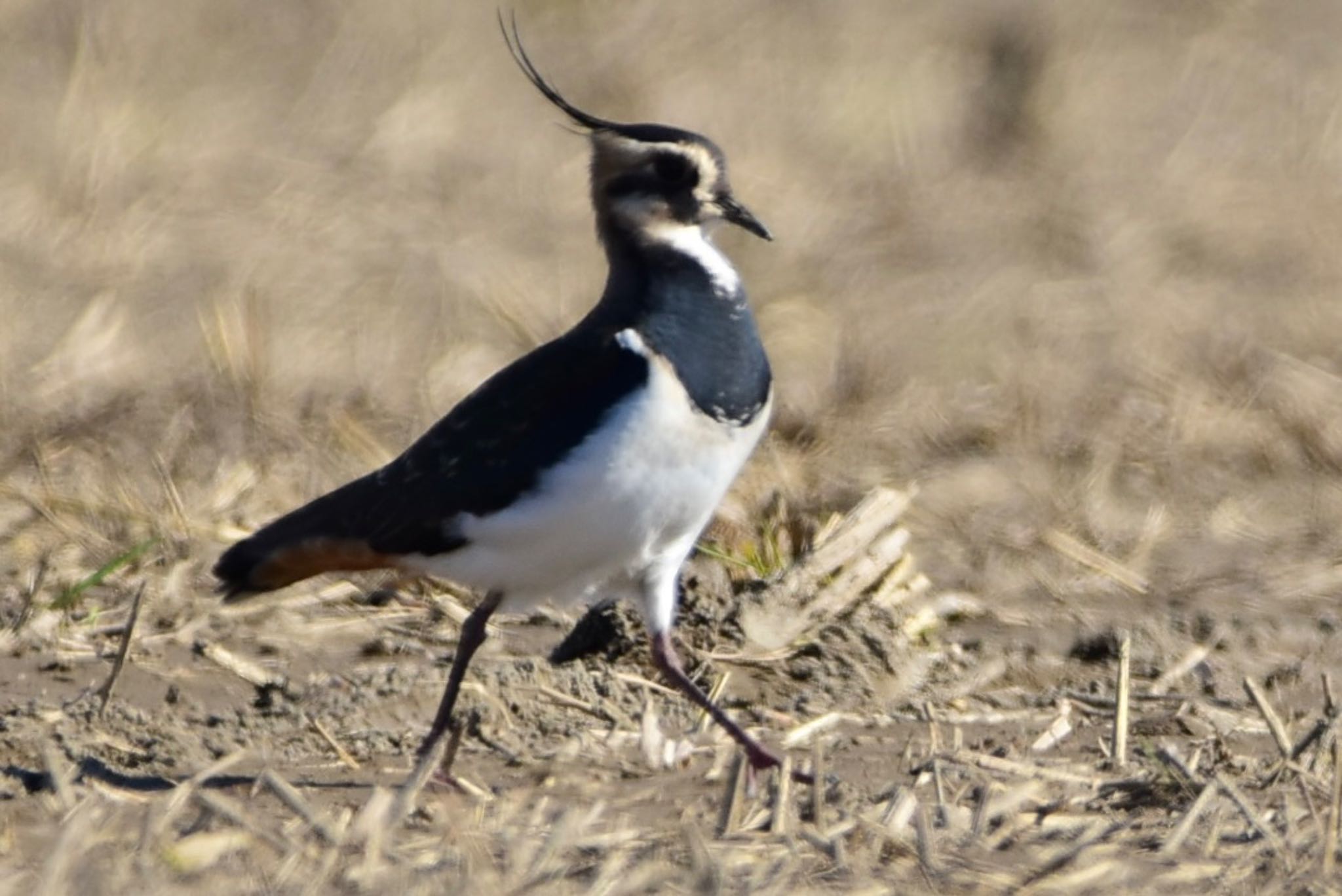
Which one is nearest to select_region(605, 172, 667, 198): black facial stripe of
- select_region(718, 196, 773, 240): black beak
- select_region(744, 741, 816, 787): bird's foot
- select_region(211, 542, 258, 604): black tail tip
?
select_region(718, 196, 773, 240): black beak

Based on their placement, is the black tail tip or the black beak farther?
the black beak

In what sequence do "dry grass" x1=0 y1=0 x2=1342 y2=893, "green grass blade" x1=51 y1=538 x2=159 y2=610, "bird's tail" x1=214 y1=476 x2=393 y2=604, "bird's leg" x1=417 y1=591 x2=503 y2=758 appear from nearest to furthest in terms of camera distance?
"dry grass" x1=0 y1=0 x2=1342 y2=893 → "bird's leg" x1=417 y1=591 x2=503 y2=758 → "bird's tail" x1=214 y1=476 x2=393 y2=604 → "green grass blade" x1=51 y1=538 x2=159 y2=610

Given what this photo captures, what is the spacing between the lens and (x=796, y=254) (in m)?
10.2

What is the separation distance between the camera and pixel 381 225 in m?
10.4

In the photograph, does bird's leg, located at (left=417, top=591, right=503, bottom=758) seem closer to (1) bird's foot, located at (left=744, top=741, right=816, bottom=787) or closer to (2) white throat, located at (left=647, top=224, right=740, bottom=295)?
(1) bird's foot, located at (left=744, top=741, right=816, bottom=787)

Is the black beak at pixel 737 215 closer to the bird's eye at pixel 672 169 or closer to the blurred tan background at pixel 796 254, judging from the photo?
the bird's eye at pixel 672 169

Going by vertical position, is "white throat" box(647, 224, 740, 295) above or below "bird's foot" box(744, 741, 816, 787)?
above

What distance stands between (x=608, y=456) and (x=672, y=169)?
2.83ft

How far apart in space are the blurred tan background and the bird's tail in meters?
1.14

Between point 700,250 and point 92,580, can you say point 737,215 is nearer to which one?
point 700,250

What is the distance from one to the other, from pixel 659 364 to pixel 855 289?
4613 millimetres

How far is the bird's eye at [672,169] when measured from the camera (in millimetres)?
5688

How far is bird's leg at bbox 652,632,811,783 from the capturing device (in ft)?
17.3

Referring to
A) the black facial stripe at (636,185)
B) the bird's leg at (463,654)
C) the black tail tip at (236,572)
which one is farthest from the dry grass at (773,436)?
the black facial stripe at (636,185)
